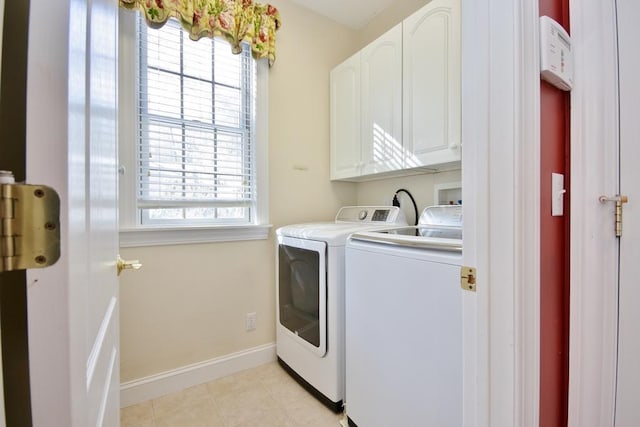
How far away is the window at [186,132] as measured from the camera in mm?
1707

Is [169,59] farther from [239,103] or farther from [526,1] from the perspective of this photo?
[526,1]

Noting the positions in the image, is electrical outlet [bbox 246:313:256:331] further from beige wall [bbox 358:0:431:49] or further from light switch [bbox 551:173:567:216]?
beige wall [bbox 358:0:431:49]

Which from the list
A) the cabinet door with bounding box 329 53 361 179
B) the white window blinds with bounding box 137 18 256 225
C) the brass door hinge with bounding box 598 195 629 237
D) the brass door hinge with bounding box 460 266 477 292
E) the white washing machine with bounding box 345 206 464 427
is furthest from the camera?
the cabinet door with bounding box 329 53 361 179

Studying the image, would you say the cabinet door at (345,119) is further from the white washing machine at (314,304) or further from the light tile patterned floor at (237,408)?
the light tile patterned floor at (237,408)

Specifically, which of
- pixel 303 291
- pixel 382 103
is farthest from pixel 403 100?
pixel 303 291

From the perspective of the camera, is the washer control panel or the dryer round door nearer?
the dryer round door

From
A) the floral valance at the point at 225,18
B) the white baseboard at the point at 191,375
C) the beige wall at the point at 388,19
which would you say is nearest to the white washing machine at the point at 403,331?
the white baseboard at the point at 191,375

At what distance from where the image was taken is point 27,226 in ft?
0.97

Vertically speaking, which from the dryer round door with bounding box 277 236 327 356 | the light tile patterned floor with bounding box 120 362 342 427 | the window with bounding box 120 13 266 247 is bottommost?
the light tile patterned floor with bounding box 120 362 342 427

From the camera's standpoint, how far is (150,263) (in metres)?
1.75

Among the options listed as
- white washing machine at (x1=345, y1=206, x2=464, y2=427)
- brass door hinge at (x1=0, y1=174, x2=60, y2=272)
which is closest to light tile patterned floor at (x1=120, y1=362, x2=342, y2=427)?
white washing machine at (x1=345, y1=206, x2=464, y2=427)

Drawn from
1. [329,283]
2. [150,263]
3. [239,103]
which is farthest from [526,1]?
[150,263]

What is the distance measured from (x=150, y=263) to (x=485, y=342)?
5.81 ft

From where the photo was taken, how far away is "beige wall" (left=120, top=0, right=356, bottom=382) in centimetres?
175
